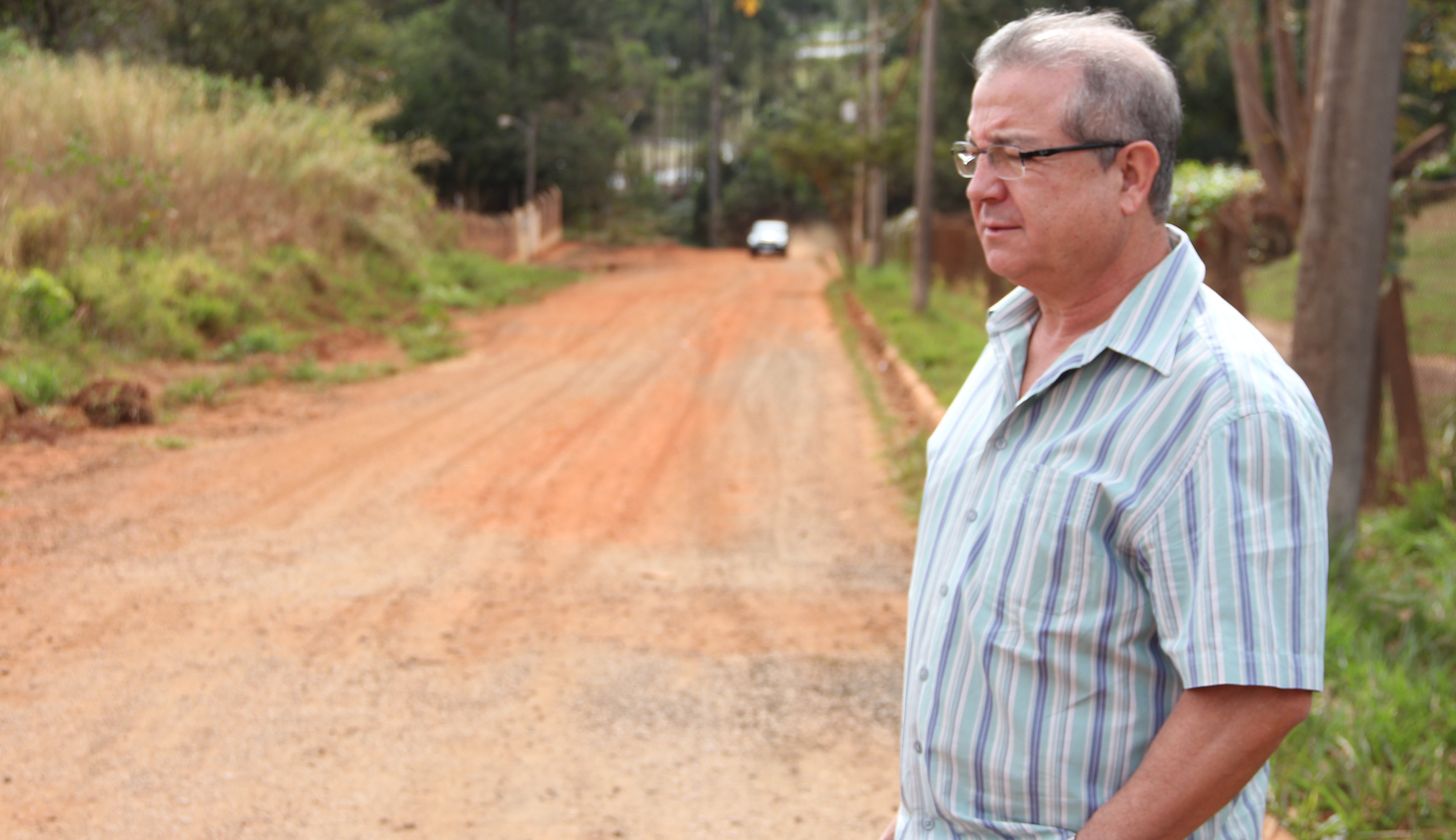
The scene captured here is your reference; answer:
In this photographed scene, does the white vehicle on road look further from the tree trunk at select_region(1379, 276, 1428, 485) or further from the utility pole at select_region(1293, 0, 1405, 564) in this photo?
the utility pole at select_region(1293, 0, 1405, 564)

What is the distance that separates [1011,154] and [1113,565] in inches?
22.5

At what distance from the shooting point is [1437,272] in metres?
6.78

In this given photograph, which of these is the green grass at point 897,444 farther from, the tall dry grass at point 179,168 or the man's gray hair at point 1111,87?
the tall dry grass at point 179,168

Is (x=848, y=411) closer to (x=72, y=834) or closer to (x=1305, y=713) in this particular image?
(x=72, y=834)

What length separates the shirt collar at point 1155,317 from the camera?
156 centimetres

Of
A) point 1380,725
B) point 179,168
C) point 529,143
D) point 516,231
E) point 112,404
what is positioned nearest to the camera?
point 1380,725

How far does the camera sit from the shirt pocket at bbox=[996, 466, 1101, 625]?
1.54 m

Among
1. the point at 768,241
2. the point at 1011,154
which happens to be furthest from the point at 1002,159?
the point at 768,241

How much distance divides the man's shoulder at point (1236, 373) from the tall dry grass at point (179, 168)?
10.3m

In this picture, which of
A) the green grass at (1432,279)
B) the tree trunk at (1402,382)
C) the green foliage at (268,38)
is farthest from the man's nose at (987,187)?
the green foliage at (268,38)

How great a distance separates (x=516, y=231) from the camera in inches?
1289

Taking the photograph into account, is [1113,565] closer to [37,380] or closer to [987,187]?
[987,187]

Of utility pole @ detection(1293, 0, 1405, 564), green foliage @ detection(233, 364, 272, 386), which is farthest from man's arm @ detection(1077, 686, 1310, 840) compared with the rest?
A: green foliage @ detection(233, 364, 272, 386)

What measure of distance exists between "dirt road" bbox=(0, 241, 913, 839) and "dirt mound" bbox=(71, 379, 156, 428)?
0.29m
